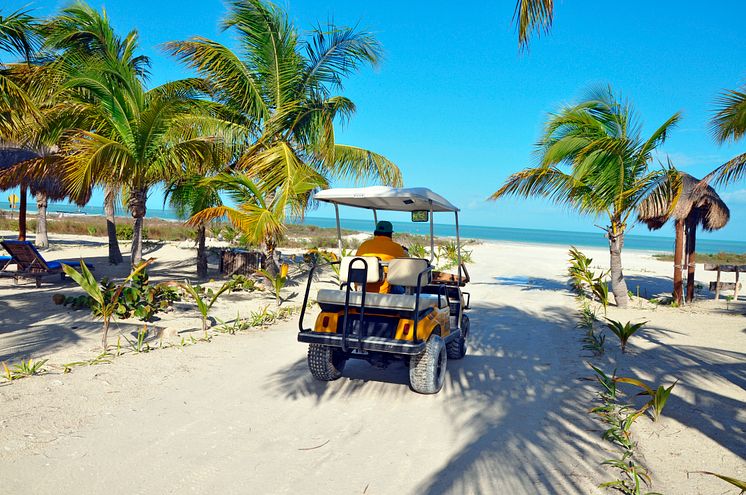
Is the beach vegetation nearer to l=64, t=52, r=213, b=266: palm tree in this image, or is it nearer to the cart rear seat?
l=64, t=52, r=213, b=266: palm tree

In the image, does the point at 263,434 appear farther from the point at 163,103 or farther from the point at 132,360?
the point at 163,103

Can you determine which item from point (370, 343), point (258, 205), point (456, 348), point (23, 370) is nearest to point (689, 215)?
point (456, 348)

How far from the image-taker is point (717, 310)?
11898 mm

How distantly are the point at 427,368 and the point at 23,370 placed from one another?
4.00 metres

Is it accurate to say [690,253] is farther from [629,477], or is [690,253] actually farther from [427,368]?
[629,477]

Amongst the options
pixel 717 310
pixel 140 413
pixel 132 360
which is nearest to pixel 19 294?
pixel 132 360

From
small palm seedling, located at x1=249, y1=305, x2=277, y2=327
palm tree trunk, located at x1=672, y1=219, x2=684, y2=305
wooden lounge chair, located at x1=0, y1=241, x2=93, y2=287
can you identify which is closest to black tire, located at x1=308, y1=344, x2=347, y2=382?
small palm seedling, located at x1=249, y1=305, x2=277, y2=327

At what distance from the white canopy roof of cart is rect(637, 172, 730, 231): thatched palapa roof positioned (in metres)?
7.33

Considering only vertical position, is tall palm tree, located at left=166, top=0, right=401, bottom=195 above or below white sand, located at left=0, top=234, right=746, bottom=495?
above

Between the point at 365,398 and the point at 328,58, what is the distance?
10519mm

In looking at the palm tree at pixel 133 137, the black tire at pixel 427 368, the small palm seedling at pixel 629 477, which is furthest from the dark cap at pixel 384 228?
the palm tree at pixel 133 137

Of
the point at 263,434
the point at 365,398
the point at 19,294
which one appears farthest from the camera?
the point at 19,294

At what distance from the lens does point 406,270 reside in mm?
5289

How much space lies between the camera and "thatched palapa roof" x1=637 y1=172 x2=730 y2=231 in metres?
11.6
